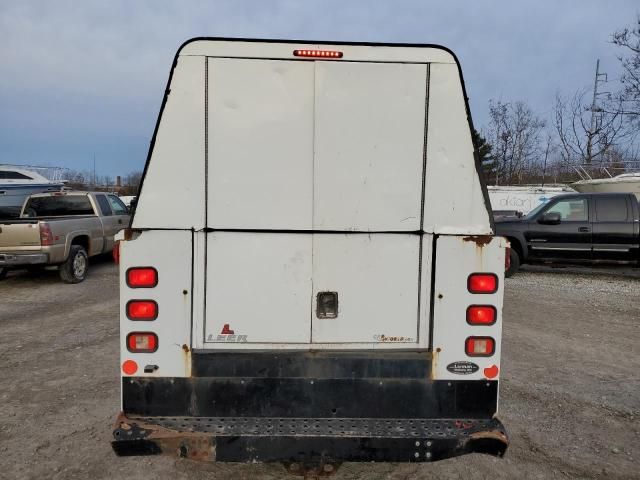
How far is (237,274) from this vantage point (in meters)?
2.83

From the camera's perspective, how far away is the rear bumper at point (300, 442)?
266 cm

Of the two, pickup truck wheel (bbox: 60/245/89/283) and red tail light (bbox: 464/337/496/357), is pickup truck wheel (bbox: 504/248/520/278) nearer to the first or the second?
red tail light (bbox: 464/337/496/357)

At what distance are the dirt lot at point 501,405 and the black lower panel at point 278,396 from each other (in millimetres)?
684

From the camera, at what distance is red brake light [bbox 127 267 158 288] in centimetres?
281

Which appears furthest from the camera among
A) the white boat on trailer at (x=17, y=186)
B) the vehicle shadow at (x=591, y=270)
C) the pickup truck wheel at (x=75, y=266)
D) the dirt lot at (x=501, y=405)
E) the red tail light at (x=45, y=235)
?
the white boat on trailer at (x=17, y=186)

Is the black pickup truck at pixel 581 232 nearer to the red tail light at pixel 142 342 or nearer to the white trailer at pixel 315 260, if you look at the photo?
the white trailer at pixel 315 260

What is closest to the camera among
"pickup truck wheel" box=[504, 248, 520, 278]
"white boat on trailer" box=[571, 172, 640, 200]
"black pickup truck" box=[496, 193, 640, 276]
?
"black pickup truck" box=[496, 193, 640, 276]

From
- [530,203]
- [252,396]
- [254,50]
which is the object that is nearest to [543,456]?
[252,396]

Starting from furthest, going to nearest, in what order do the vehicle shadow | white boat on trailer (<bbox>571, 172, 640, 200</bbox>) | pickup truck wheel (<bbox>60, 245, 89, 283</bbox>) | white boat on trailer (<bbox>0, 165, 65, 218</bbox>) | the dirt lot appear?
white boat on trailer (<bbox>0, 165, 65, 218</bbox>)
white boat on trailer (<bbox>571, 172, 640, 200</bbox>)
the vehicle shadow
pickup truck wheel (<bbox>60, 245, 89, 283</bbox>)
the dirt lot

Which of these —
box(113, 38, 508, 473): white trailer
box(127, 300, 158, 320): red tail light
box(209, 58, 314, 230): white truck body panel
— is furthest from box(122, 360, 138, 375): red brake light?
box(209, 58, 314, 230): white truck body panel

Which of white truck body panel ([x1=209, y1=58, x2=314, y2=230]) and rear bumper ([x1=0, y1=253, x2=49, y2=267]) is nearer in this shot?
white truck body panel ([x1=209, y1=58, x2=314, y2=230])

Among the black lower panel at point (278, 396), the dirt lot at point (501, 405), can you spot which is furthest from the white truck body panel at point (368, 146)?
the dirt lot at point (501, 405)

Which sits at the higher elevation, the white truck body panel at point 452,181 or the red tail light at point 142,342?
the white truck body panel at point 452,181

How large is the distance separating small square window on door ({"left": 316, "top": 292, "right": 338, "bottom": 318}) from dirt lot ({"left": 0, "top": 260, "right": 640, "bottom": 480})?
3.95ft
